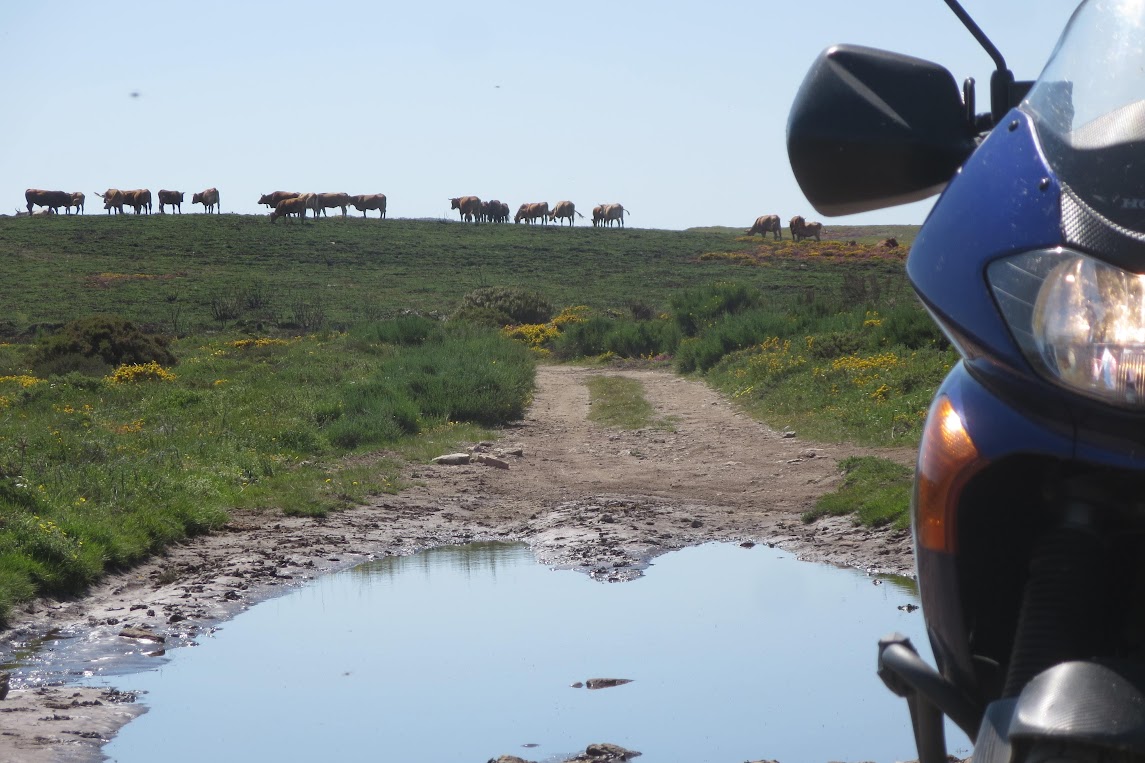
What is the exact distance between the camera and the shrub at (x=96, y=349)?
2116 cm

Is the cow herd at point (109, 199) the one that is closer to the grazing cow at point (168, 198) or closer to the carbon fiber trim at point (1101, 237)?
the grazing cow at point (168, 198)

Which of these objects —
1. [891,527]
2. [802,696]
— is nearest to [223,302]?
[891,527]

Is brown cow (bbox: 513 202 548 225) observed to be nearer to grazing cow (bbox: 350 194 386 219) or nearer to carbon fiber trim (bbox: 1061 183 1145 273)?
grazing cow (bbox: 350 194 386 219)

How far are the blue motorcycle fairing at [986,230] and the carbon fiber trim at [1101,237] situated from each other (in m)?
0.02

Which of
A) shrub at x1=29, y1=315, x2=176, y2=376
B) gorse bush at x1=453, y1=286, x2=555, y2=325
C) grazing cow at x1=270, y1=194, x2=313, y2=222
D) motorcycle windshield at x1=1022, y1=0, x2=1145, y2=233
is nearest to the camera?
motorcycle windshield at x1=1022, y1=0, x2=1145, y2=233

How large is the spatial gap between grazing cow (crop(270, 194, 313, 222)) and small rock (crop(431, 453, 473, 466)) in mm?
61801

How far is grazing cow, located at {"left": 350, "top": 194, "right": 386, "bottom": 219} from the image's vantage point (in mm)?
85250

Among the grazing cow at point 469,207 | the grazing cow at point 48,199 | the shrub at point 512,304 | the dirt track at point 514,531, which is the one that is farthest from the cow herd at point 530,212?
the dirt track at point 514,531

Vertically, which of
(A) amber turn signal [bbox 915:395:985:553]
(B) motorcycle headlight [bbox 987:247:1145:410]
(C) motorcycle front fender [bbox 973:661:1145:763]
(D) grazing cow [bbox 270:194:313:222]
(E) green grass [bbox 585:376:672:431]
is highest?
(D) grazing cow [bbox 270:194:313:222]

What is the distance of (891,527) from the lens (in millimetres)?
7930

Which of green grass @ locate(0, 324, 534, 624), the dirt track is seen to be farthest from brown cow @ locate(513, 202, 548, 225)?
the dirt track

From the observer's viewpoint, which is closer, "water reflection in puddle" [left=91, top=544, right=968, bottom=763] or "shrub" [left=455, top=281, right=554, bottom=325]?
"water reflection in puddle" [left=91, top=544, right=968, bottom=763]

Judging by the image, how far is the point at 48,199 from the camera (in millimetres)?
77750

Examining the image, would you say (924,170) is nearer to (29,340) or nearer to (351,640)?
(351,640)
